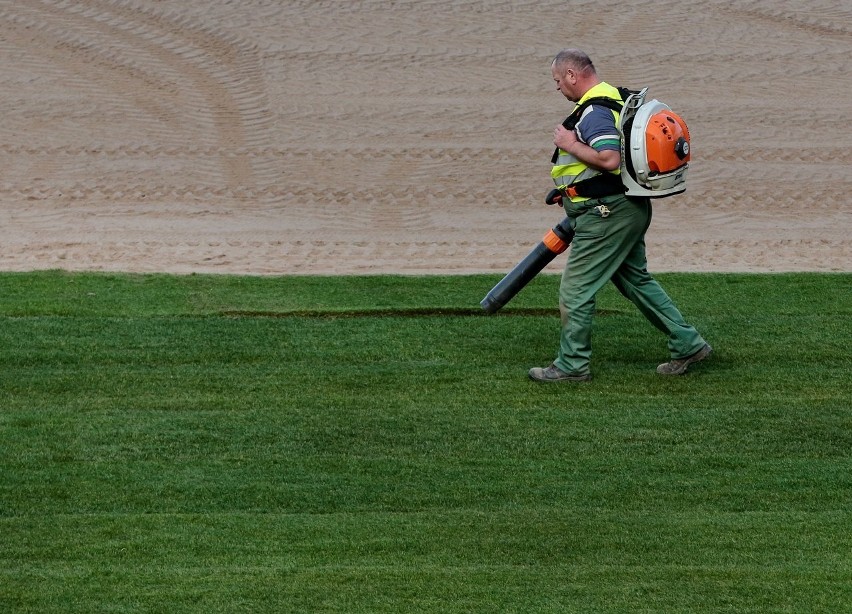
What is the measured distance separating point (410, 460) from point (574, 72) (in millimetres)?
2377

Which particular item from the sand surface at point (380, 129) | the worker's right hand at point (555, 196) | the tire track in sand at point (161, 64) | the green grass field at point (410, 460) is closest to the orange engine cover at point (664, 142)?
the worker's right hand at point (555, 196)

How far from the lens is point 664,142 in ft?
23.0

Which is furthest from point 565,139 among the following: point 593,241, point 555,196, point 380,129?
point 380,129

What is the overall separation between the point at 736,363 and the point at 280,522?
11.4 ft

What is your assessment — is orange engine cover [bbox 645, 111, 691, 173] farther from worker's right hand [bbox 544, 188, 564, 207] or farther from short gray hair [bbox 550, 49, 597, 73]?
worker's right hand [bbox 544, 188, 564, 207]

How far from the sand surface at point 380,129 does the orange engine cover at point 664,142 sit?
4.82 meters

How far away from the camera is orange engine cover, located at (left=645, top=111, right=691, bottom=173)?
6.99 metres

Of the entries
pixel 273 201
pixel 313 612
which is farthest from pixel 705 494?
pixel 273 201

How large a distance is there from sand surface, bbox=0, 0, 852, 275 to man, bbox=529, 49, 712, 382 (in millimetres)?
4326

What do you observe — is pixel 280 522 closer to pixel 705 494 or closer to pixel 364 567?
pixel 364 567

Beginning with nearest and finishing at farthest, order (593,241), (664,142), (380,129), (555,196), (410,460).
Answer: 1. (410,460)
2. (664,142)
3. (593,241)
4. (555,196)
5. (380,129)

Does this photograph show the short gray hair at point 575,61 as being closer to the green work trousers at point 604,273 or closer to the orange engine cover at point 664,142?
the orange engine cover at point 664,142

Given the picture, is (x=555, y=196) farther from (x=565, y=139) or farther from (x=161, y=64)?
(x=161, y=64)

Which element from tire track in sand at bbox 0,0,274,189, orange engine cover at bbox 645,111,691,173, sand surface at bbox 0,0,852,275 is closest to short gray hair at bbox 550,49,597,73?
orange engine cover at bbox 645,111,691,173
